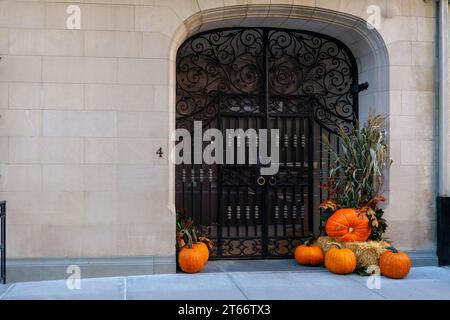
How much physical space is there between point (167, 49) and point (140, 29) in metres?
0.48

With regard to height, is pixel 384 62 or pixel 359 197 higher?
pixel 384 62

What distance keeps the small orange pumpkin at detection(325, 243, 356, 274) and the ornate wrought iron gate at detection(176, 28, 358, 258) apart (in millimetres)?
1294

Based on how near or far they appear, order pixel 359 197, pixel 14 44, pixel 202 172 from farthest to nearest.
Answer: pixel 202 172, pixel 359 197, pixel 14 44

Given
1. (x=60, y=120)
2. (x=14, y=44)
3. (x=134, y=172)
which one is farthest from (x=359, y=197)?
(x=14, y=44)

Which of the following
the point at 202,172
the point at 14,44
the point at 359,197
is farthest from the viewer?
the point at 202,172

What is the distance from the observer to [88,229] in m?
7.43

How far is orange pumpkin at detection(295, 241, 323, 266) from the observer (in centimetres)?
816

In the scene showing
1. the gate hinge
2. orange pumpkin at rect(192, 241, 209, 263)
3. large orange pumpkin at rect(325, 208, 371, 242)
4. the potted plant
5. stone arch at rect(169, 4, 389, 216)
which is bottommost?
orange pumpkin at rect(192, 241, 209, 263)

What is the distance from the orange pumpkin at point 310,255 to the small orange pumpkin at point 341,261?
18.5 inches

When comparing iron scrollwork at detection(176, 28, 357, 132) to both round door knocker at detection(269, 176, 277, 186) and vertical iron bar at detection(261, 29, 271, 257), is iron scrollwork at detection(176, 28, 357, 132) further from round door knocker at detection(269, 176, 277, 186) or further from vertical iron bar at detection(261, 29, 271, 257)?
round door knocker at detection(269, 176, 277, 186)

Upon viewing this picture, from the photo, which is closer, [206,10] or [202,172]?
[206,10]

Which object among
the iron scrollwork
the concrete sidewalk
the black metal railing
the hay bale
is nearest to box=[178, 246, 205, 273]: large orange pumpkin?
the concrete sidewalk

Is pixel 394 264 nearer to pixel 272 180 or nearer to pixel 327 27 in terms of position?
pixel 272 180

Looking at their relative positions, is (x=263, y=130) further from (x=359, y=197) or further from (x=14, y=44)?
(x=14, y=44)
